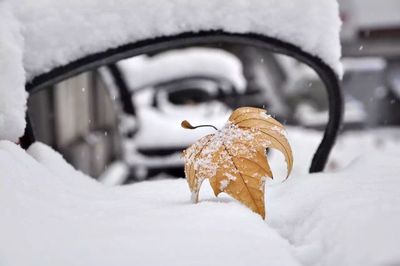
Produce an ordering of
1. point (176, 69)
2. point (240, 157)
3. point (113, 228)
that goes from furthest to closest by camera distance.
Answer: point (176, 69), point (240, 157), point (113, 228)

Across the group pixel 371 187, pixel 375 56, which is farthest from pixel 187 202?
pixel 375 56

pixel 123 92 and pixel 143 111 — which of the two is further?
pixel 143 111

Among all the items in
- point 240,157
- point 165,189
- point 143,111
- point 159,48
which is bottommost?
point 143,111

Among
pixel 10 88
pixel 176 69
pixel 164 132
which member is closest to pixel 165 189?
pixel 10 88

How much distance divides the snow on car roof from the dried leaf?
0.88 ft

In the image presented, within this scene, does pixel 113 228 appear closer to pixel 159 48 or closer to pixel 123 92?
pixel 159 48

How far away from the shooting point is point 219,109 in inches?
152

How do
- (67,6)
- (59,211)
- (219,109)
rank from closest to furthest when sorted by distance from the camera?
(59,211) → (67,6) → (219,109)

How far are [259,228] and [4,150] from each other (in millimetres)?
431

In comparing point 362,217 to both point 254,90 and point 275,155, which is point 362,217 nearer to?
point 275,155

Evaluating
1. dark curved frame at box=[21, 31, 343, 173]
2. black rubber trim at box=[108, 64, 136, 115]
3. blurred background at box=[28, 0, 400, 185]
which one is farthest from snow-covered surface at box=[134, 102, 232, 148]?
dark curved frame at box=[21, 31, 343, 173]

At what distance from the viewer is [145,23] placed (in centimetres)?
111

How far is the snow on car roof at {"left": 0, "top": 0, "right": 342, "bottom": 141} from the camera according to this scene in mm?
1092

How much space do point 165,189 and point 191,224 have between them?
320 millimetres
